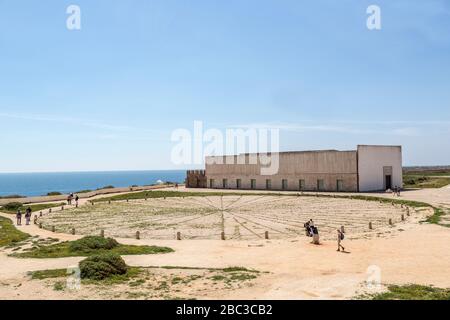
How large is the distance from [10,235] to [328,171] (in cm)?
4357

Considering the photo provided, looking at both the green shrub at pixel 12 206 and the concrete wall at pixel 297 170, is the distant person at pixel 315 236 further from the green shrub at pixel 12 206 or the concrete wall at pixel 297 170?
the green shrub at pixel 12 206

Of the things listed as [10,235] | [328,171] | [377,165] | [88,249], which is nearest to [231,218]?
[88,249]

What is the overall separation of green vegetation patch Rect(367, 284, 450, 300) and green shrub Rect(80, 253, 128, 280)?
10137 mm

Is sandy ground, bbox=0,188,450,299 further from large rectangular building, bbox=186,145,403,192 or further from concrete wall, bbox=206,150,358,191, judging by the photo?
concrete wall, bbox=206,150,358,191

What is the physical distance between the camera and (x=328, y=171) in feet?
193

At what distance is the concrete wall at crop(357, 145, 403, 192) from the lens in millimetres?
56062

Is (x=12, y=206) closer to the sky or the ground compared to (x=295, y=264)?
closer to the sky

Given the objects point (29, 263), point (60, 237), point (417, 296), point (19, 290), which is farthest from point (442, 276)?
point (60, 237)

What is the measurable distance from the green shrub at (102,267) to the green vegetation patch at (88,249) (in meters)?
4.00

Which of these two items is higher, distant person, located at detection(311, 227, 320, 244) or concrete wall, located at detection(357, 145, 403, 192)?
concrete wall, located at detection(357, 145, 403, 192)

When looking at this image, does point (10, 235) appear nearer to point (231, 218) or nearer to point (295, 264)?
point (231, 218)

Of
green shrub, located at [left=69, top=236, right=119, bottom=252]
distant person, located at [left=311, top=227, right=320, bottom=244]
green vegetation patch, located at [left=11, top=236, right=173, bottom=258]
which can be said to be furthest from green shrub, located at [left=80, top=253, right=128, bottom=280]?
distant person, located at [left=311, top=227, right=320, bottom=244]

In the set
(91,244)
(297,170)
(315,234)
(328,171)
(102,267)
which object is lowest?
(91,244)

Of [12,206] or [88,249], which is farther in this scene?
[12,206]
